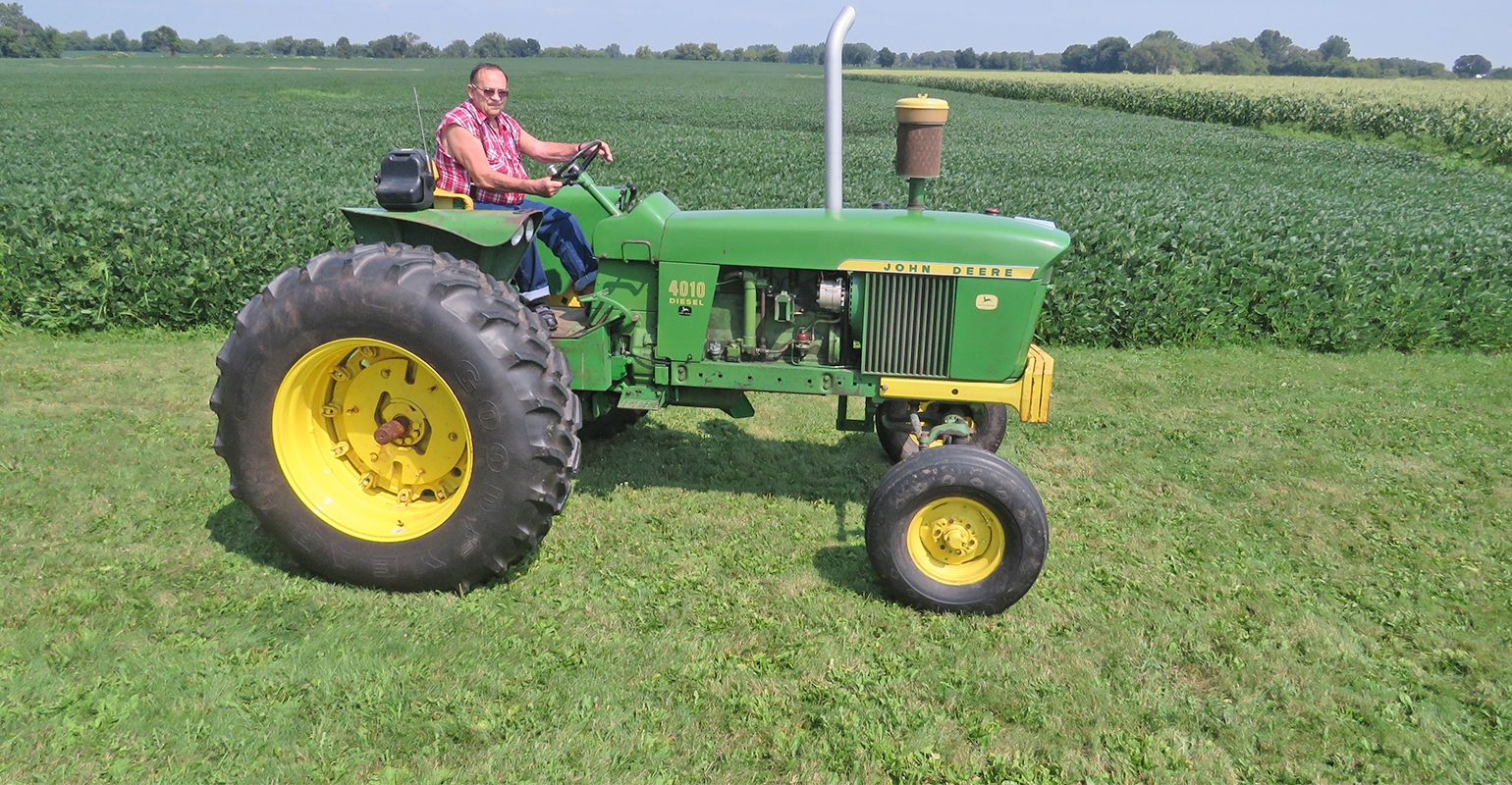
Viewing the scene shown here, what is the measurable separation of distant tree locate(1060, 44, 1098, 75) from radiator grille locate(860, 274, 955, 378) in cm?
10770

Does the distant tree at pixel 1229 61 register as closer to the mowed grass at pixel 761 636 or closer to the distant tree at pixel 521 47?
the distant tree at pixel 521 47

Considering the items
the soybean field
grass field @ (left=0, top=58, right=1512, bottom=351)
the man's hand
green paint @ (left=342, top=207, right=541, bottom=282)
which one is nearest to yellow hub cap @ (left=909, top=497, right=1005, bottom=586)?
the soybean field

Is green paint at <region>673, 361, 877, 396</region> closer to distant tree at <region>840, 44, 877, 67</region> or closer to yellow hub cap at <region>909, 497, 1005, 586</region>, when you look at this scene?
yellow hub cap at <region>909, 497, 1005, 586</region>

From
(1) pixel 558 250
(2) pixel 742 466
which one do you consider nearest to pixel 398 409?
(1) pixel 558 250

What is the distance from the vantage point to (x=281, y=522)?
11.7ft

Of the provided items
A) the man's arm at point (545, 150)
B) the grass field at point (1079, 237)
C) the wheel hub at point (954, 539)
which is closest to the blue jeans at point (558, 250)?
the man's arm at point (545, 150)

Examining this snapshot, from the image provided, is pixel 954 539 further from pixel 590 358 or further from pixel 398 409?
pixel 398 409

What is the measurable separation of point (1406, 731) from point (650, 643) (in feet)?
8.11

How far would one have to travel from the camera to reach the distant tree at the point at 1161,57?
3526 inches

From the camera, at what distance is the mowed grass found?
109 inches

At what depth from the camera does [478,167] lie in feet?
13.8

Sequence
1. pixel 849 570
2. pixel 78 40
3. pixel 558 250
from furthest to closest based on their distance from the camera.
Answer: pixel 78 40
pixel 558 250
pixel 849 570

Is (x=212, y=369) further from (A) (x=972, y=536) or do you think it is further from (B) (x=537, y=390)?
(A) (x=972, y=536)

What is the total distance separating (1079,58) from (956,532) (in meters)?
112
